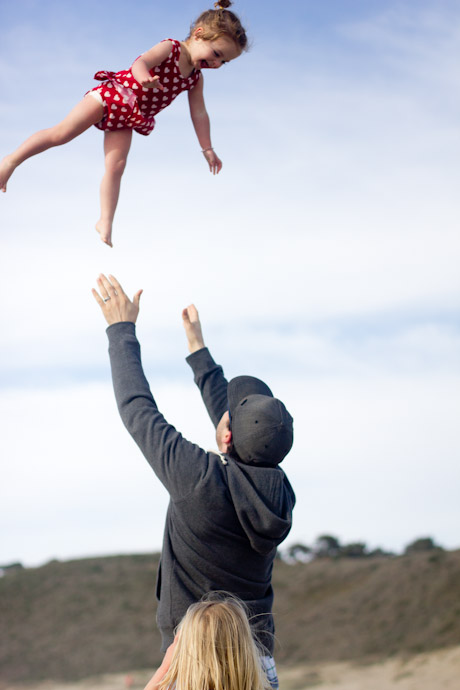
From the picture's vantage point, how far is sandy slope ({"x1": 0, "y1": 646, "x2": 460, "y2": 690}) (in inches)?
460

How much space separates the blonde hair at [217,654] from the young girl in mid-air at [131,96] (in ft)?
4.99

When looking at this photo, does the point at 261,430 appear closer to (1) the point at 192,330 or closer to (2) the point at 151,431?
(2) the point at 151,431

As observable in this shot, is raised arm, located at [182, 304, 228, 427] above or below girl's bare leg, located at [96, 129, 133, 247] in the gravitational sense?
below

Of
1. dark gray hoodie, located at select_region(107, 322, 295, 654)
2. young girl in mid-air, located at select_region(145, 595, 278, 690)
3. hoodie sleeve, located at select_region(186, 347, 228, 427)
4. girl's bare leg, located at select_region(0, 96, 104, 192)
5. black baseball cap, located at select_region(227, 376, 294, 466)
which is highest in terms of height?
girl's bare leg, located at select_region(0, 96, 104, 192)

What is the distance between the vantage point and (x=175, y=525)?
2.48m

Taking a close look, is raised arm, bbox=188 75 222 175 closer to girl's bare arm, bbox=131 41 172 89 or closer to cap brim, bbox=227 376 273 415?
girl's bare arm, bbox=131 41 172 89

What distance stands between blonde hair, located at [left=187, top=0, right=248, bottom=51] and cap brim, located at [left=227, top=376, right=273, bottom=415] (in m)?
1.24

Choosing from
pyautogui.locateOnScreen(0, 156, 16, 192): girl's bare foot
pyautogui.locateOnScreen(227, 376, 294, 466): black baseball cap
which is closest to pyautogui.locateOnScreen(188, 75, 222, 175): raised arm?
pyautogui.locateOnScreen(0, 156, 16, 192): girl's bare foot

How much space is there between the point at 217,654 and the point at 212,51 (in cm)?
208

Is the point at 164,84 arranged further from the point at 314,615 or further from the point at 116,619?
the point at 116,619

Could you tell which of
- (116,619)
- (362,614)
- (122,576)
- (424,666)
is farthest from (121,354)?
(122,576)

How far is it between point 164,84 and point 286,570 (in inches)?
588

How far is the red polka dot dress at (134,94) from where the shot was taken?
2.94 meters

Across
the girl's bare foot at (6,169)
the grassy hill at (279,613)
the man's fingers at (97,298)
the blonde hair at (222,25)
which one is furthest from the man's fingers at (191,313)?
the grassy hill at (279,613)
